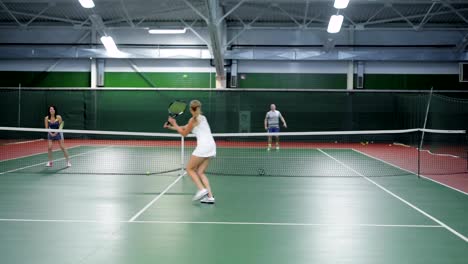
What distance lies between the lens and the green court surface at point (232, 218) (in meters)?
5.64

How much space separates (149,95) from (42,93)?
515 cm

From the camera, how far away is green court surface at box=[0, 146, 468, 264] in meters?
5.64

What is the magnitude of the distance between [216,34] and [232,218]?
1416 centimetres

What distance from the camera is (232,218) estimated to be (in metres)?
7.46

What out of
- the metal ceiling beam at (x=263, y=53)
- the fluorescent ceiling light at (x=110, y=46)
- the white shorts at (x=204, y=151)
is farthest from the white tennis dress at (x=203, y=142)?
the fluorescent ceiling light at (x=110, y=46)

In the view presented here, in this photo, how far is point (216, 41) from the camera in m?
21.4

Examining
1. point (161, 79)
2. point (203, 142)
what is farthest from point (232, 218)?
point (161, 79)

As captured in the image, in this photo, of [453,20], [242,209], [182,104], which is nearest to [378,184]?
[242,209]

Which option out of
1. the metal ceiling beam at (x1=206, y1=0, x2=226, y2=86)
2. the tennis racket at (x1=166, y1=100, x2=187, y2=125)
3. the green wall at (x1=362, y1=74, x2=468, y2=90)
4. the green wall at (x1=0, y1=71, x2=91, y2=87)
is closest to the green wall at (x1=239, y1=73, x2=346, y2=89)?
the green wall at (x1=362, y1=74, x2=468, y2=90)

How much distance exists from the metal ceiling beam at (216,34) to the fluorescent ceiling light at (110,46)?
4.82 meters

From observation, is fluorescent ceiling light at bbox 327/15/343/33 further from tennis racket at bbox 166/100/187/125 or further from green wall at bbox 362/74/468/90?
tennis racket at bbox 166/100/187/125

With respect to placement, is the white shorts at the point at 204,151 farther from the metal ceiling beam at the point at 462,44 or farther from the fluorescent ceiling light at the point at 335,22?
the metal ceiling beam at the point at 462,44

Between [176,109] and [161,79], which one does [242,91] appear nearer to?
[161,79]

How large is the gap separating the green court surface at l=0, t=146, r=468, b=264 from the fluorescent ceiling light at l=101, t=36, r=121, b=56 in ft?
38.8
